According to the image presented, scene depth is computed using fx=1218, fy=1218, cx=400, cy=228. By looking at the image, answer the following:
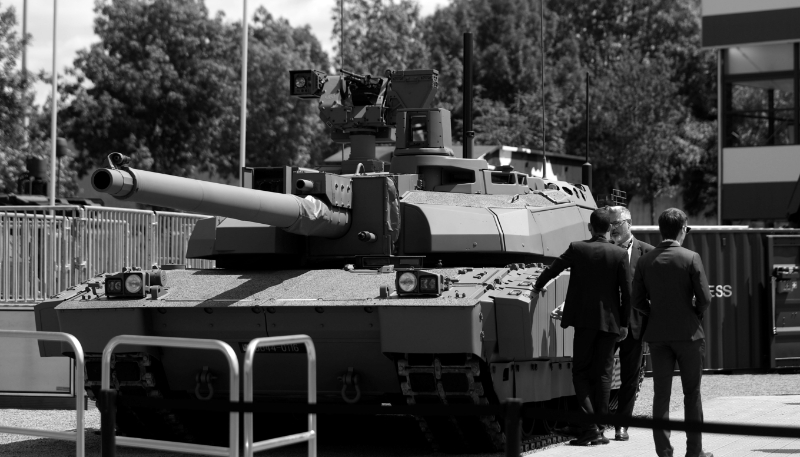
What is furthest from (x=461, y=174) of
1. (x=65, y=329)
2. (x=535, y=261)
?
(x=65, y=329)

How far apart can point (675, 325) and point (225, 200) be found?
3.22m

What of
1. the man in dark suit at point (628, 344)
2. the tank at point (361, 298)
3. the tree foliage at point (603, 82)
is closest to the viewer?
the tank at point (361, 298)

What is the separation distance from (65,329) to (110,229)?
4.61 m

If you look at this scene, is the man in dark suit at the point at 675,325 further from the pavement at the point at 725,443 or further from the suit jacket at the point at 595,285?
the pavement at the point at 725,443

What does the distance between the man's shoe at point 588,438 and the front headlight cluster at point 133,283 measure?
367 cm

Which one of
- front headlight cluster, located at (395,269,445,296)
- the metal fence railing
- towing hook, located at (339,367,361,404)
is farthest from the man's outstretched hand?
the metal fence railing

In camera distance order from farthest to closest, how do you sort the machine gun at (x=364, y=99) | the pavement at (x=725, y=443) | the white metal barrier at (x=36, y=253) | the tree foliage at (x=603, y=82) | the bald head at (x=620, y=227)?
the tree foliage at (x=603, y=82)
the white metal barrier at (x=36, y=253)
the machine gun at (x=364, y=99)
the bald head at (x=620, y=227)
the pavement at (x=725, y=443)

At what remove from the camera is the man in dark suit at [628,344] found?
10086 millimetres

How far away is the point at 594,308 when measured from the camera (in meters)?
9.45

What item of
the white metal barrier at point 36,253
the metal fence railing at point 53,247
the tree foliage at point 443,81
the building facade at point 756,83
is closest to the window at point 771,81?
the building facade at point 756,83

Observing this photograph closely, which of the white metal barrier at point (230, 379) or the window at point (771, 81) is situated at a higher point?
the window at point (771, 81)

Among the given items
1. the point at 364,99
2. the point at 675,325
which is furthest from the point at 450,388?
the point at 364,99

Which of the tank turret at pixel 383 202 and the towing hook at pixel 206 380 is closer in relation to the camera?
the tank turret at pixel 383 202

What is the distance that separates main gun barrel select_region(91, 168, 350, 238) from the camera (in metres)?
7.39
